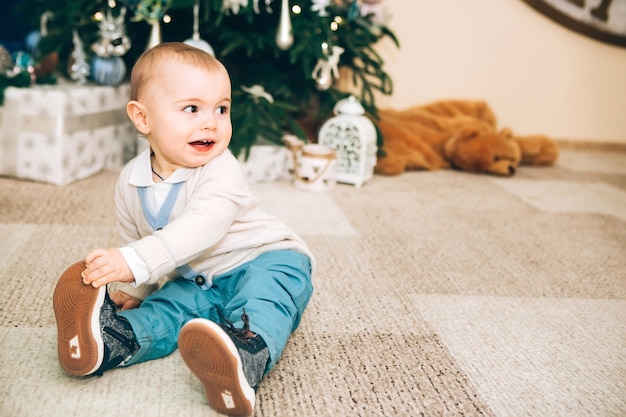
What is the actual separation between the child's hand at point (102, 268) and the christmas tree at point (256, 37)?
96 centimetres

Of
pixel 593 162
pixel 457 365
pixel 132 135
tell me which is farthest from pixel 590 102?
pixel 457 365

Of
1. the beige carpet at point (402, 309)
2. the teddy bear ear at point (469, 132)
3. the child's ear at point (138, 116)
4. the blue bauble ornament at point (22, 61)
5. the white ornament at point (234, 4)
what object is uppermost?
the white ornament at point (234, 4)

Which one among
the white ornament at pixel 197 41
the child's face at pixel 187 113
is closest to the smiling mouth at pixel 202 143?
the child's face at pixel 187 113

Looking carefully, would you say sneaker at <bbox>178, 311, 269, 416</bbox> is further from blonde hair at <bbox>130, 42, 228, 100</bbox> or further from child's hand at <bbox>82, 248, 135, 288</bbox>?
blonde hair at <bbox>130, 42, 228, 100</bbox>

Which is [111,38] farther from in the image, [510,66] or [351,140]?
[510,66]

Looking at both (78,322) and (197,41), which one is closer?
→ (78,322)

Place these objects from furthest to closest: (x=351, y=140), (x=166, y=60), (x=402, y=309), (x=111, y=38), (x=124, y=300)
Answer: (x=351, y=140), (x=111, y=38), (x=402, y=309), (x=124, y=300), (x=166, y=60)

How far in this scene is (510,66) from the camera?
244cm

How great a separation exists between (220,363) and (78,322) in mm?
193

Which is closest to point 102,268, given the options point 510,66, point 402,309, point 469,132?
point 402,309

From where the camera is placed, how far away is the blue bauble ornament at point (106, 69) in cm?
173

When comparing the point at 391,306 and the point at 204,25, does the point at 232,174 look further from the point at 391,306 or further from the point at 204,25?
the point at 204,25

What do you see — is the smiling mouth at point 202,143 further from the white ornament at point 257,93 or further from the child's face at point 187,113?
the white ornament at point 257,93

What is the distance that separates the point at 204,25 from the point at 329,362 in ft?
4.14
